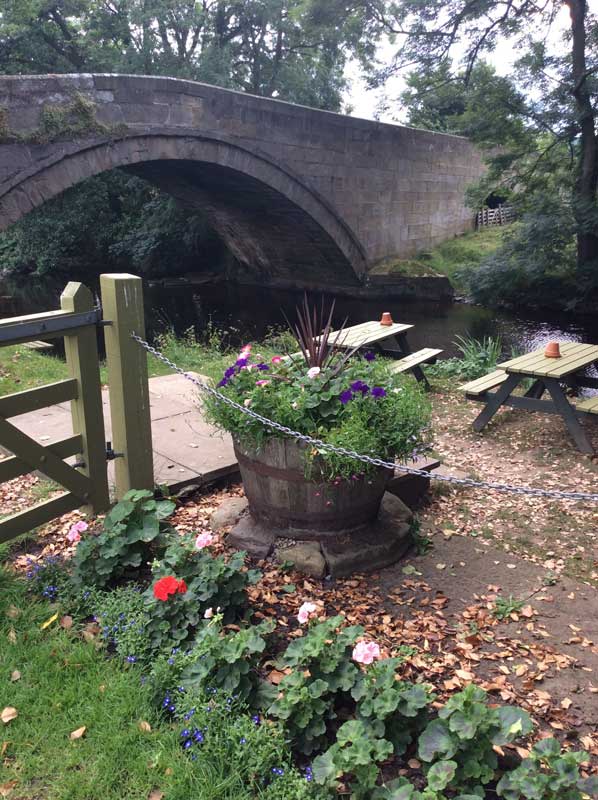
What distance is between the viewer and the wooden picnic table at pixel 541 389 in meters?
4.81

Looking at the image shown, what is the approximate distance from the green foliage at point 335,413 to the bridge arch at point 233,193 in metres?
8.47

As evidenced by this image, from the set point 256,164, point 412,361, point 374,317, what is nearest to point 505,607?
point 412,361

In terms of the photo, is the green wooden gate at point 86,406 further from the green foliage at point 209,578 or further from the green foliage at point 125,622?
the green foliage at point 209,578

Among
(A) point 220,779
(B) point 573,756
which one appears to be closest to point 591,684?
(B) point 573,756

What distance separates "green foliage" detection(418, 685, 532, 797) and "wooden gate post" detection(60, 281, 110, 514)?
5.61ft

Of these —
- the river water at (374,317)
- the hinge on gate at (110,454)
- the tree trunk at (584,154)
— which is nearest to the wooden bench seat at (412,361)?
the hinge on gate at (110,454)

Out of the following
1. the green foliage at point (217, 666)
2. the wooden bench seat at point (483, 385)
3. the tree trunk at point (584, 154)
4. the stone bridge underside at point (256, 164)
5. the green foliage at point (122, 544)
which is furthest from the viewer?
the tree trunk at point (584, 154)

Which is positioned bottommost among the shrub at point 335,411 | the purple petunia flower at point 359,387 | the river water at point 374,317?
the river water at point 374,317

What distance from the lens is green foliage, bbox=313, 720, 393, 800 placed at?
1.62 m

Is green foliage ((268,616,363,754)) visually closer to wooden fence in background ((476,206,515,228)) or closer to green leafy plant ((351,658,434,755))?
green leafy plant ((351,658,434,755))

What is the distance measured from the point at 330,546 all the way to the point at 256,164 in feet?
38.5

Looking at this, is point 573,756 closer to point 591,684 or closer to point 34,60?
point 591,684

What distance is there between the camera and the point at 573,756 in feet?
5.07

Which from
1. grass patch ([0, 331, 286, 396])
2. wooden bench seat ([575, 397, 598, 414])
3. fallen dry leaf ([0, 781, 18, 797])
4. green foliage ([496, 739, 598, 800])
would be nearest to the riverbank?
grass patch ([0, 331, 286, 396])
